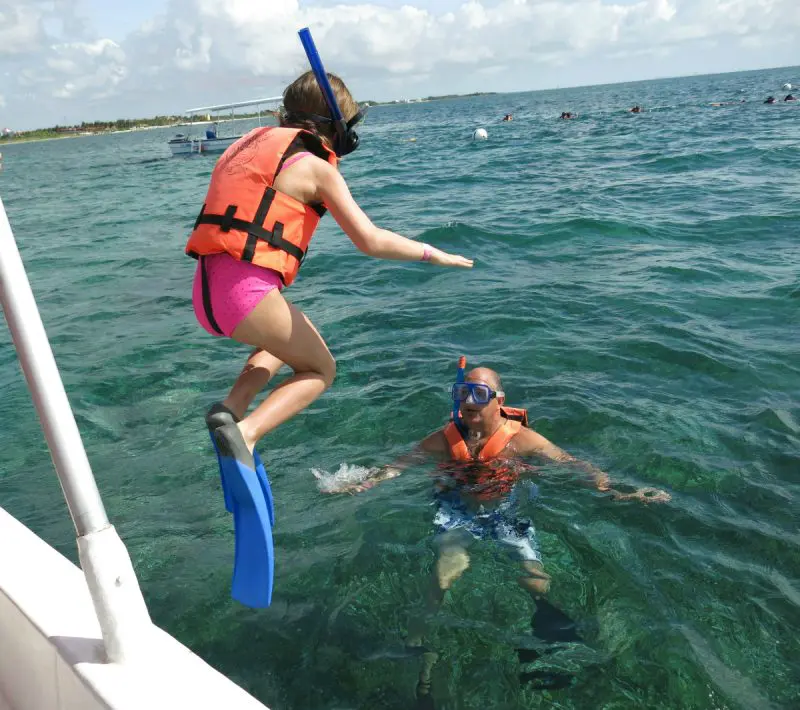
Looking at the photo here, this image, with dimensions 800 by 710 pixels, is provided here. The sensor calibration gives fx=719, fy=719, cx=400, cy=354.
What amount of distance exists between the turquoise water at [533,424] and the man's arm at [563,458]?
15 centimetres

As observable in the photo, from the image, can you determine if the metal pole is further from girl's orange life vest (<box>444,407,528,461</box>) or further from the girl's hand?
girl's orange life vest (<box>444,407,528,461</box>)

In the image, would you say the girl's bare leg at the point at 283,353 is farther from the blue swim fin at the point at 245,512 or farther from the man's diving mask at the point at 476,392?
the man's diving mask at the point at 476,392

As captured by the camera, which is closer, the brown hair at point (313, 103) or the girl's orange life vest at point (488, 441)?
the brown hair at point (313, 103)

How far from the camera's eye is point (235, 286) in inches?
122

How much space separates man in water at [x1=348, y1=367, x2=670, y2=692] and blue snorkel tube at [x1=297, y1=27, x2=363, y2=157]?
8.51 feet

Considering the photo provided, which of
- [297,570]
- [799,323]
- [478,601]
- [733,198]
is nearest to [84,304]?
[297,570]

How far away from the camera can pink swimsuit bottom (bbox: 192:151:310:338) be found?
10.1 feet

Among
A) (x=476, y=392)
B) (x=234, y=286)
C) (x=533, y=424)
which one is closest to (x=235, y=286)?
(x=234, y=286)

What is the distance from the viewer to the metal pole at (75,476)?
1800mm

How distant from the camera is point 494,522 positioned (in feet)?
17.0

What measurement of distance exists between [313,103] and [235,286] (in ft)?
3.08

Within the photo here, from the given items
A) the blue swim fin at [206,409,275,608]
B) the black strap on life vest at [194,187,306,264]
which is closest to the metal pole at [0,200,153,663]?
the blue swim fin at [206,409,275,608]

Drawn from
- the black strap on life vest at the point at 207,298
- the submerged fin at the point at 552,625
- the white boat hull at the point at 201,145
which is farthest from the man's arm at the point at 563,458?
the white boat hull at the point at 201,145

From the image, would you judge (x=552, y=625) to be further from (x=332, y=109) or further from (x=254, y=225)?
(x=332, y=109)
